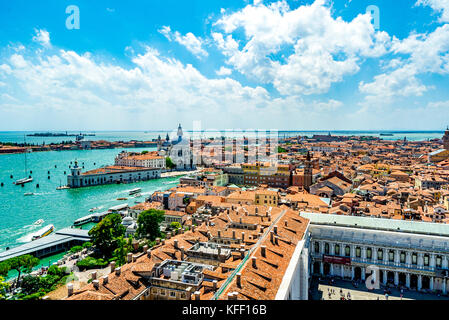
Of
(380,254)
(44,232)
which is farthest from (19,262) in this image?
(380,254)

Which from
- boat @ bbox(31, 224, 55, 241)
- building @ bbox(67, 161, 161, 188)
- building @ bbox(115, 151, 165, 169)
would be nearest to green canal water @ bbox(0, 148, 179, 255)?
boat @ bbox(31, 224, 55, 241)

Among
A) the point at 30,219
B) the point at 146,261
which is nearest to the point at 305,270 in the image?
the point at 146,261

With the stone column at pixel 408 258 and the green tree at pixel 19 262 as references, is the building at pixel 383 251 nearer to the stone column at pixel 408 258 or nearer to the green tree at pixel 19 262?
the stone column at pixel 408 258

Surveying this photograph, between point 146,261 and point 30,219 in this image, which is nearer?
point 146,261

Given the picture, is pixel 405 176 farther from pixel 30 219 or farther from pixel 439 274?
pixel 30 219

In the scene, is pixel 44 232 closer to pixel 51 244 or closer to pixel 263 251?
pixel 51 244
